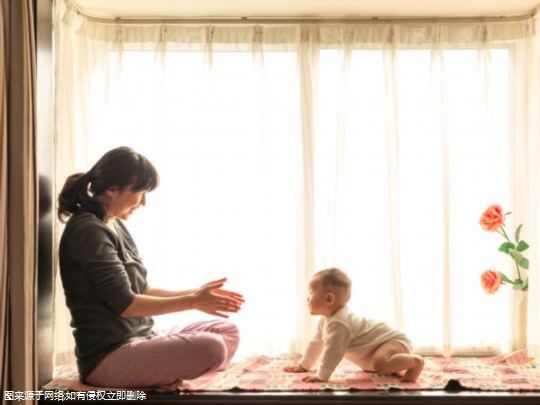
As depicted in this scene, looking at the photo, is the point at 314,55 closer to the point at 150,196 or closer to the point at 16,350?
the point at 150,196

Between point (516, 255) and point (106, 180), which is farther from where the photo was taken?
point (516, 255)

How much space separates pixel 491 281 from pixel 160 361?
1.56 m

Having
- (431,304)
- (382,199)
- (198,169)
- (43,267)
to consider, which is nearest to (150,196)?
(198,169)

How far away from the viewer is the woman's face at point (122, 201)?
8.46 feet

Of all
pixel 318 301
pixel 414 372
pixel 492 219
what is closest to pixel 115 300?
pixel 318 301

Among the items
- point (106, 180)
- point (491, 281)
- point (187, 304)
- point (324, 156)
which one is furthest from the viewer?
point (324, 156)

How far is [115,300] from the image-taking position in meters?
2.42

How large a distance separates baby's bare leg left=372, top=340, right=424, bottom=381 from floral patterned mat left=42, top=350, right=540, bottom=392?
38mm

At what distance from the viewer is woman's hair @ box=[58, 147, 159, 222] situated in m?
2.52

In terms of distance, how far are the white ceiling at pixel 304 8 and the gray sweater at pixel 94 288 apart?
1.11 m

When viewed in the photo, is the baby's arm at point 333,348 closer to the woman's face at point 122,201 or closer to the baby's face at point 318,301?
the baby's face at point 318,301

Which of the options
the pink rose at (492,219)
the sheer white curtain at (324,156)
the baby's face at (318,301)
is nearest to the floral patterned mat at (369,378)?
the sheer white curtain at (324,156)

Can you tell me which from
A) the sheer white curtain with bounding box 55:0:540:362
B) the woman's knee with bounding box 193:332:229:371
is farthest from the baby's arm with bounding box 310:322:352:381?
the sheer white curtain with bounding box 55:0:540:362

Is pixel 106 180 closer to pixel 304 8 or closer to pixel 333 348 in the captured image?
pixel 333 348
